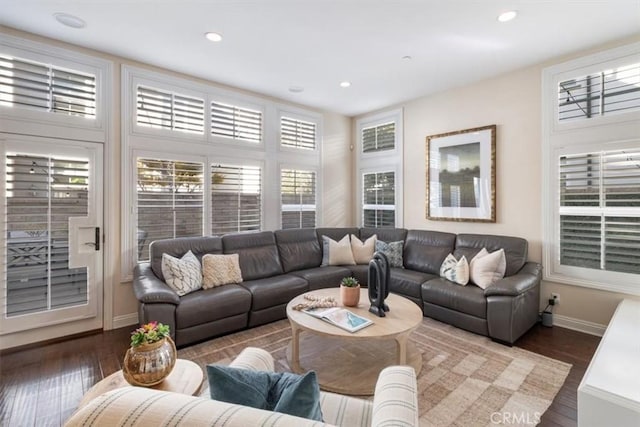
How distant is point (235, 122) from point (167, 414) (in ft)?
13.2

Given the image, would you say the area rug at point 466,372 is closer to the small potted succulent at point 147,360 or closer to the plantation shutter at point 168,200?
the small potted succulent at point 147,360

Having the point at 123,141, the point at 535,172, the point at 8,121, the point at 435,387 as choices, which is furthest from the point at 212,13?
the point at 535,172

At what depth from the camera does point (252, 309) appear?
10.6 ft

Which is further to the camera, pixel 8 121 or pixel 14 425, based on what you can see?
pixel 8 121

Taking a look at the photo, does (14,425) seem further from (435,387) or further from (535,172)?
(535,172)

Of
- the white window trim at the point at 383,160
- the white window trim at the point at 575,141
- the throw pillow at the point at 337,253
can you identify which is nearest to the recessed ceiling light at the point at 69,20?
the throw pillow at the point at 337,253

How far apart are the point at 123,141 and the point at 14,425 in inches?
102

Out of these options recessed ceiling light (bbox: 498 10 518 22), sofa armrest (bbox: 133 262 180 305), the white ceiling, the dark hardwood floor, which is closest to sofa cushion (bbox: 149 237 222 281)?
sofa armrest (bbox: 133 262 180 305)

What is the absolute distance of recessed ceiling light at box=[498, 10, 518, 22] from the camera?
8.23 feet

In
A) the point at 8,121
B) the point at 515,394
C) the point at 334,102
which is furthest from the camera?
the point at 334,102

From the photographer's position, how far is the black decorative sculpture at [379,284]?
246 cm

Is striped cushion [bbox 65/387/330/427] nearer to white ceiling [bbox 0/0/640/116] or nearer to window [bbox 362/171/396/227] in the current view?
white ceiling [bbox 0/0/640/116]

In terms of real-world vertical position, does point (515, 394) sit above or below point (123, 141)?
below

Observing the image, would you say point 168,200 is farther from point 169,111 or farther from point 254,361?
point 254,361
